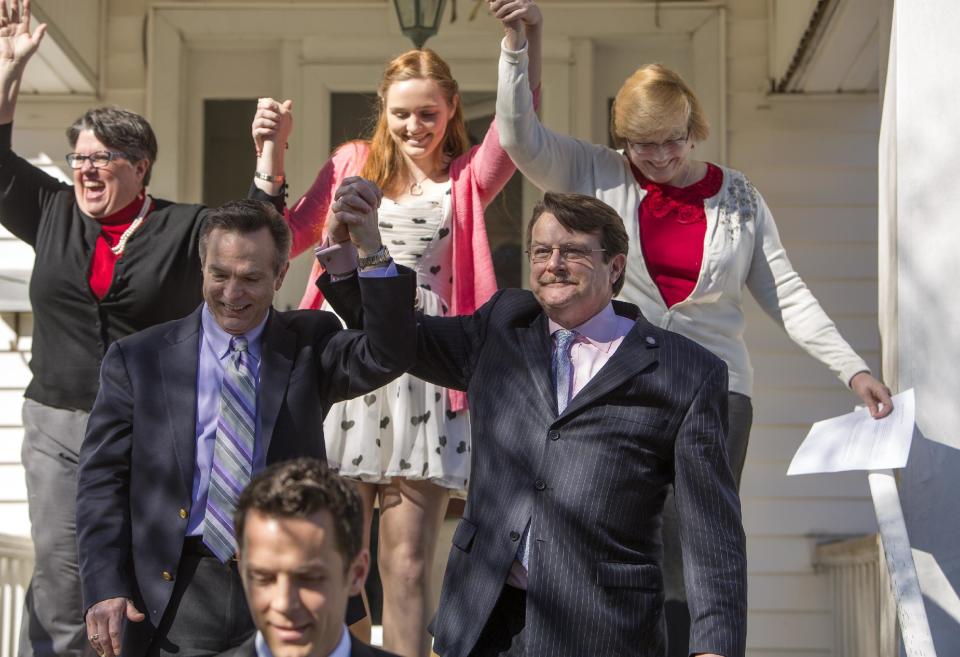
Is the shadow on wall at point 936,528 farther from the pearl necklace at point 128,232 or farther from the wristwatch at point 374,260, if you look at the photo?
the pearl necklace at point 128,232

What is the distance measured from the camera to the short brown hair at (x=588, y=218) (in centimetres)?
357

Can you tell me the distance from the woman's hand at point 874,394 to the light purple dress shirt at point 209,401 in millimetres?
1659

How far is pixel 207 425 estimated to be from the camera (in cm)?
346

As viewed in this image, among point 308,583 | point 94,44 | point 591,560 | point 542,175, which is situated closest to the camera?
point 308,583

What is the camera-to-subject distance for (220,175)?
22.4 feet

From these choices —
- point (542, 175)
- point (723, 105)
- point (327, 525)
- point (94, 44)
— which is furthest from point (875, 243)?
point (327, 525)

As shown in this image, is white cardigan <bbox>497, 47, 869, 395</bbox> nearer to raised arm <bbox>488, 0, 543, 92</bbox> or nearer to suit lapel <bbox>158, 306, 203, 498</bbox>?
raised arm <bbox>488, 0, 543, 92</bbox>

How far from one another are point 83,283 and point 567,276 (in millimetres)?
1586

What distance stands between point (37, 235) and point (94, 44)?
218cm

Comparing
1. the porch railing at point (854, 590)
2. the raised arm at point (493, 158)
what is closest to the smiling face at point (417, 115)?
the raised arm at point (493, 158)

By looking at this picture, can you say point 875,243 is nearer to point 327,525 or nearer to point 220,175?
point 220,175

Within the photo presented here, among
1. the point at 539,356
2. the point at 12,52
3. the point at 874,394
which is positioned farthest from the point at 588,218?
the point at 12,52

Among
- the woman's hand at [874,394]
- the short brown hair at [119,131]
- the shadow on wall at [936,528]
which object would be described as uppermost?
the short brown hair at [119,131]

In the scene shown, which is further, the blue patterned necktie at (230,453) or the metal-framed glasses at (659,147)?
the metal-framed glasses at (659,147)
